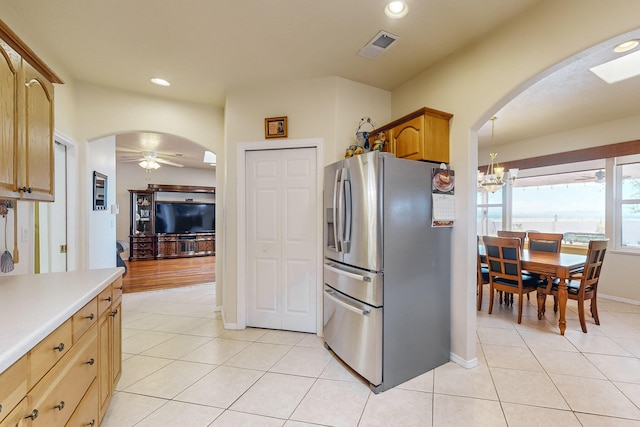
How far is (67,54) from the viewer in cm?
256

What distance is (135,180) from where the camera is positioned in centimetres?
816

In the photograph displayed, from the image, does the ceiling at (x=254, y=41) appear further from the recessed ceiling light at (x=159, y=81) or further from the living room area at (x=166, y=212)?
the living room area at (x=166, y=212)

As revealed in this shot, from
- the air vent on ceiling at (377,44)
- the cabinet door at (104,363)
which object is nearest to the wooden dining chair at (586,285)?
the air vent on ceiling at (377,44)

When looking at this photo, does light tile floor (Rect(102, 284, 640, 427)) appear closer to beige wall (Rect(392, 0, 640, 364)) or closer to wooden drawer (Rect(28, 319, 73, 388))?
beige wall (Rect(392, 0, 640, 364))

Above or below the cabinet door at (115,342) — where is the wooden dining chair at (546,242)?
above

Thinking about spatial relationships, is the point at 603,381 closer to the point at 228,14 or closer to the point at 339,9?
the point at 339,9

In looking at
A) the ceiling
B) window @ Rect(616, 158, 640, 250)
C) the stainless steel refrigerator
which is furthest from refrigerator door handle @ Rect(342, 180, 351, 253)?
window @ Rect(616, 158, 640, 250)

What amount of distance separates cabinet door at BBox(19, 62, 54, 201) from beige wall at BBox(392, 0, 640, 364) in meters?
2.99

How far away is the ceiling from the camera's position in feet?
6.50

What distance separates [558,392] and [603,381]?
0.47m

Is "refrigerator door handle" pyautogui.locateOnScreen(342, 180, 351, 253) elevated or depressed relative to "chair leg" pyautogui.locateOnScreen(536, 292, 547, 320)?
elevated

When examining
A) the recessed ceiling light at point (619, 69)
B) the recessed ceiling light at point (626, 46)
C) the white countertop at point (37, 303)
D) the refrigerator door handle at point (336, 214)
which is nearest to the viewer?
the white countertop at point (37, 303)

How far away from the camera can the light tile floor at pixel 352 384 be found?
1.77 meters

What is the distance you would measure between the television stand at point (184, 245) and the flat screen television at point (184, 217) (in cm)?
17
